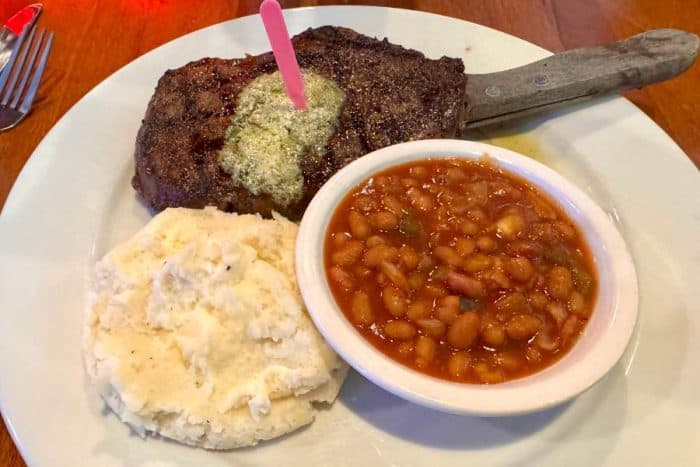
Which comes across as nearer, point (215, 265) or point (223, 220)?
point (215, 265)

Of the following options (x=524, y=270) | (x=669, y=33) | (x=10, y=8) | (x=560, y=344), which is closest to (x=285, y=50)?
(x=524, y=270)

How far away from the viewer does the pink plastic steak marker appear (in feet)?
8.25

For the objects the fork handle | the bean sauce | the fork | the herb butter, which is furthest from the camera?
the fork

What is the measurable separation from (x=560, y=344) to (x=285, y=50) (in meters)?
1.63

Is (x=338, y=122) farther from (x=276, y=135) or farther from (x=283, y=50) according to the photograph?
(x=283, y=50)

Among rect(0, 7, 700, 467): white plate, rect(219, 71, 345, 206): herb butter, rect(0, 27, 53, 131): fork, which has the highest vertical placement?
rect(0, 27, 53, 131): fork

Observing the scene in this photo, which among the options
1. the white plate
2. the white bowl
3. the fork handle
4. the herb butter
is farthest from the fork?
the fork handle

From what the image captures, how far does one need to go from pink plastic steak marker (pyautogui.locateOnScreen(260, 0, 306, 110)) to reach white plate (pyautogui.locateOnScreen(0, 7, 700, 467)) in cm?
96

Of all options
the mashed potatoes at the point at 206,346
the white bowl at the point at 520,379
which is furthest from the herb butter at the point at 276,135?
the mashed potatoes at the point at 206,346

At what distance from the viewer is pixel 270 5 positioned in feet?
8.18

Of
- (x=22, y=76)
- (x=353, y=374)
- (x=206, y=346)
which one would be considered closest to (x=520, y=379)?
(x=353, y=374)

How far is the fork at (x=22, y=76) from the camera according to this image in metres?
3.58

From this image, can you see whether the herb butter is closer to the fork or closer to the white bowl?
the white bowl

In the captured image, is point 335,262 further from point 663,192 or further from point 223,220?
point 663,192
